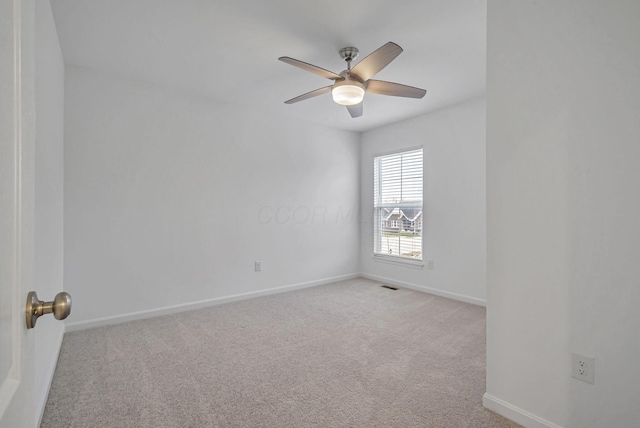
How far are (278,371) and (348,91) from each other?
2162mm

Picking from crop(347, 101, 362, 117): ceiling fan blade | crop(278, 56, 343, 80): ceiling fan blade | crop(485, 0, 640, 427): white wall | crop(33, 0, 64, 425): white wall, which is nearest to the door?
crop(33, 0, 64, 425): white wall

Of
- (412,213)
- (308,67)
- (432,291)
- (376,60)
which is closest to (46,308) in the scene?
(308,67)

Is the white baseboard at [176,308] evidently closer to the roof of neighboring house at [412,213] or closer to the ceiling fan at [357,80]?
the roof of neighboring house at [412,213]

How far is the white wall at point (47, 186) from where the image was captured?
1.77 m

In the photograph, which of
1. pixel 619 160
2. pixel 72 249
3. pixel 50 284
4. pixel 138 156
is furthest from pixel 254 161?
pixel 619 160

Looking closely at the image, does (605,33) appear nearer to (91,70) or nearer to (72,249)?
(91,70)

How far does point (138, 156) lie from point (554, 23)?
351cm

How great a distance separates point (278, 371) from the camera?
2.30 metres

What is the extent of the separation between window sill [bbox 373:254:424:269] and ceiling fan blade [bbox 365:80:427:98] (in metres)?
2.57

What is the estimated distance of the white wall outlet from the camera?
1457 millimetres

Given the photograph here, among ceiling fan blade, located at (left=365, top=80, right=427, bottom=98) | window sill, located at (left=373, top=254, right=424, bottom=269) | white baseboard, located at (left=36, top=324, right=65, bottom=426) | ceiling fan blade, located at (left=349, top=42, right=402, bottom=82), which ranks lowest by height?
white baseboard, located at (left=36, top=324, right=65, bottom=426)

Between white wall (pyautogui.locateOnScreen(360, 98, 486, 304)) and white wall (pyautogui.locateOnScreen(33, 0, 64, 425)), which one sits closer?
white wall (pyautogui.locateOnScreen(33, 0, 64, 425))

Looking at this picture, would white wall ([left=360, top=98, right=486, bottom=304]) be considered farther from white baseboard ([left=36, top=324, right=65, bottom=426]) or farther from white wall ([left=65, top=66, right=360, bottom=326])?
white baseboard ([left=36, top=324, right=65, bottom=426])

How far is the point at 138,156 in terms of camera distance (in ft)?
11.0
